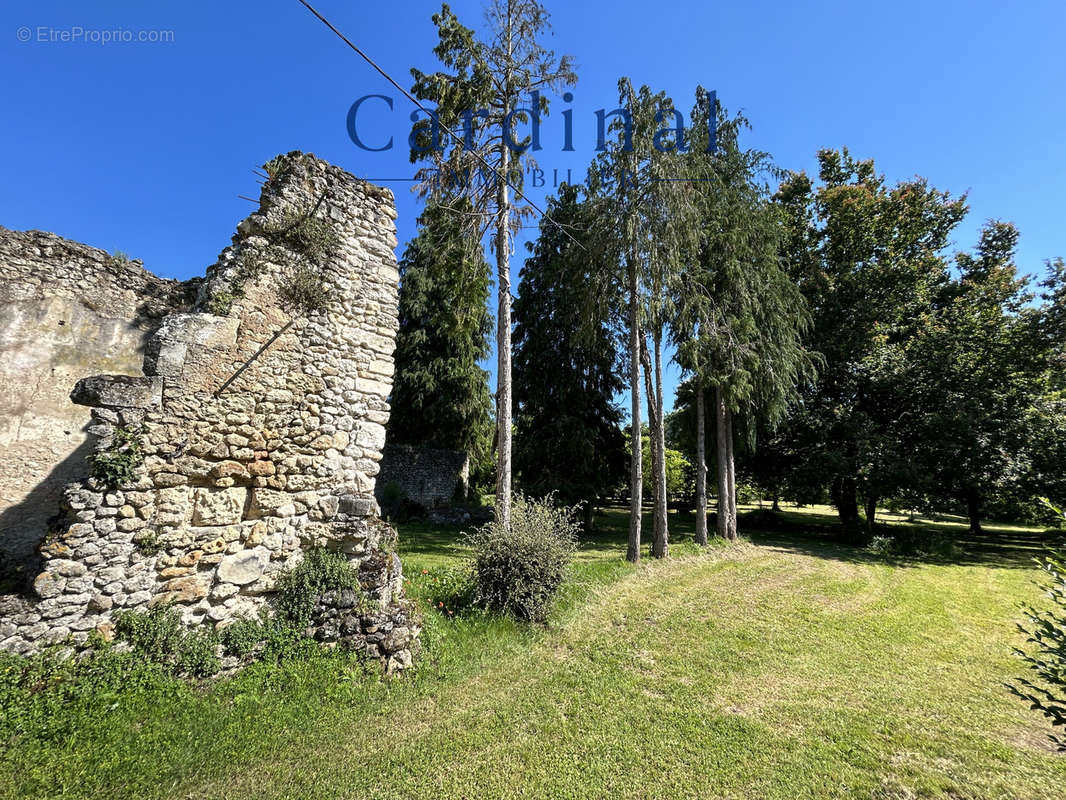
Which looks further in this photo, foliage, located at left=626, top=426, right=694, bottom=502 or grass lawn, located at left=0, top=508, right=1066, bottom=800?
foliage, located at left=626, top=426, right=694, bottom=502

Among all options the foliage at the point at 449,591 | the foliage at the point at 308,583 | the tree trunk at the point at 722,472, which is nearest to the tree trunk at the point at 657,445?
the tree trunk at the point at 722,472

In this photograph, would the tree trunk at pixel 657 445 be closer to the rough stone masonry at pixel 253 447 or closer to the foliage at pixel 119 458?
the rough stone masonry at pixel 253 447

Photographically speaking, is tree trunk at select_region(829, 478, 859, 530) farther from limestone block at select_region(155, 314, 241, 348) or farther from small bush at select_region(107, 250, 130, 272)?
small bush at select_region(107, 250, 130, 272)

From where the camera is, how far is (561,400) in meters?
15.1

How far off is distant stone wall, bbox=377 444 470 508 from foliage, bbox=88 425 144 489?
12332mm

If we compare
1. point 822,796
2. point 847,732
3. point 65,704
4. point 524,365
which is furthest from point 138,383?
point 524,365

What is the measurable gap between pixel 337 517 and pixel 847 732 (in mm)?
5339

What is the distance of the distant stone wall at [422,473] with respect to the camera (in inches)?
640

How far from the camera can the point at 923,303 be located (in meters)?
16.0

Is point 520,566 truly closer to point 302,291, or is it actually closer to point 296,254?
point 302,291

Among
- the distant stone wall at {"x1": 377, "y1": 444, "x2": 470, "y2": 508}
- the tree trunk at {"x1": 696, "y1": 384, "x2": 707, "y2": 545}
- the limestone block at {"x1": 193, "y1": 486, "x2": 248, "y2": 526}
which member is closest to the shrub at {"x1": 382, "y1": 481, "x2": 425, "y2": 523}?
the distant stone wall at {"x1": 377, "y1": 444, "x2": 470, "y2": 508}

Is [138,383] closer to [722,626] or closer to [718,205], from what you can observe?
[722,626]

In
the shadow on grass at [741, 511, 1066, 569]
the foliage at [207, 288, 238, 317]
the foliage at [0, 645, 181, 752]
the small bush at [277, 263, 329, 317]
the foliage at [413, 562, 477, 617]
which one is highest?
the small bush at [277, 263, 329, 317]

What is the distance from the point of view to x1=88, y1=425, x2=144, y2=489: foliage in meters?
3.53
